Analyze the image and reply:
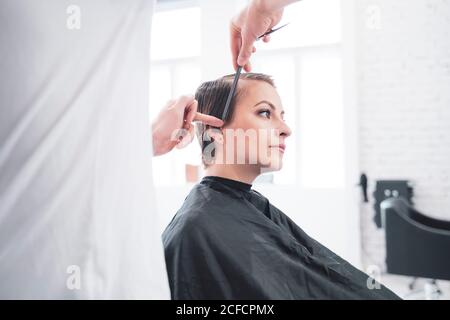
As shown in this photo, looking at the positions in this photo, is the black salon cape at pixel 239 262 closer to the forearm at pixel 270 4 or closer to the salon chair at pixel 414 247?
the forearm at pixel 270 4

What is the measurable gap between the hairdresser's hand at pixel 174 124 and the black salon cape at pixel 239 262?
21 cm

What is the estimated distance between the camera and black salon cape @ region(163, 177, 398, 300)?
35.1 inches

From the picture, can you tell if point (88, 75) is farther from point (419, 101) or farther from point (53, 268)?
point (419, 101)

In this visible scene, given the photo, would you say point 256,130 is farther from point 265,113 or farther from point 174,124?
point 174,124

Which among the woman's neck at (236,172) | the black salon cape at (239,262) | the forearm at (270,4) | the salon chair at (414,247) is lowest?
the salon chair at (414,247)

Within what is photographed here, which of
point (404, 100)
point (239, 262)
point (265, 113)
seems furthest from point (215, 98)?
point (404, 100)

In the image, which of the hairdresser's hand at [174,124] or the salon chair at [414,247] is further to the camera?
the salon chair at [414,247]

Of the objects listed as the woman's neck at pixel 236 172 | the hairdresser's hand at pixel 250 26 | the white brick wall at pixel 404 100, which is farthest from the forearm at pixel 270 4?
the white brick wall at pixel 404 100

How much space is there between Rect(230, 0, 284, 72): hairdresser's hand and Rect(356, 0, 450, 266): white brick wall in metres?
2.09

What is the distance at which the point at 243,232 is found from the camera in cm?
106

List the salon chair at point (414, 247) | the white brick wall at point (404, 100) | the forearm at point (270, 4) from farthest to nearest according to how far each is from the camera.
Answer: the white brick wall at point (404, 100) < the salon chair at point (414, 247) < the forearm at point (270, 4)

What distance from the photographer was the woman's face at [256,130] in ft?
4.05

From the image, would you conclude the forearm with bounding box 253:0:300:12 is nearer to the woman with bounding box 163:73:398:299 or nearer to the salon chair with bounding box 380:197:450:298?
the woman with bounding box 163:73:398:299

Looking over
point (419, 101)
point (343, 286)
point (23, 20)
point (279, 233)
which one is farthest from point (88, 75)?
point (419, 101)
